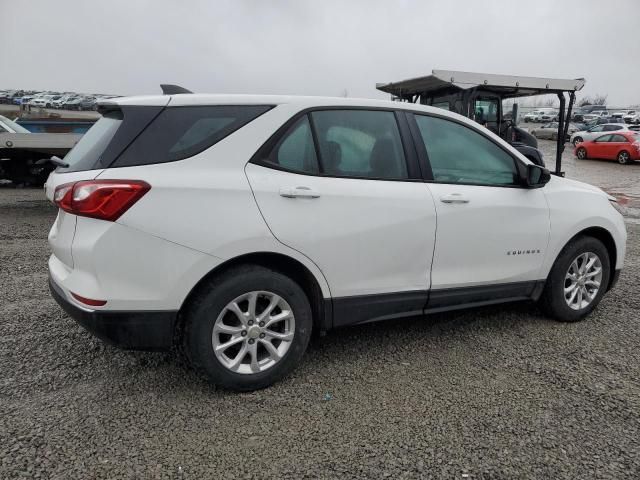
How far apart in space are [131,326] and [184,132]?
1.06 m

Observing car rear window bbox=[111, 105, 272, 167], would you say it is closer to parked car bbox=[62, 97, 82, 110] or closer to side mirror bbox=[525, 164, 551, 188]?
side mirror bbox=[525, 164, 551, 188]

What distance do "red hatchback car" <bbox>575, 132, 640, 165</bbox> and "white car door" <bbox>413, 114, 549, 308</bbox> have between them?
22373 mm

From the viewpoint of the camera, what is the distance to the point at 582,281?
13.6 feet

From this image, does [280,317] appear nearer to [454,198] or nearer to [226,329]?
[226,329]

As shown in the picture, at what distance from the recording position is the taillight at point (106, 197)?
2.54 metres

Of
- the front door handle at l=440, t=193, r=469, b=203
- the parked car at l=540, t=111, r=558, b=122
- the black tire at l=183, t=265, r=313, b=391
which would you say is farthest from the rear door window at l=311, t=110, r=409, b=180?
the parked car at l=540, t=111, r=558, b=122

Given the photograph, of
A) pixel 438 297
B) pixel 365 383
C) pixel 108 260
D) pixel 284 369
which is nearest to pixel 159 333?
pixel 108 260

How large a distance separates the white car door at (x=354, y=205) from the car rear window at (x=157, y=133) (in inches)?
10.6

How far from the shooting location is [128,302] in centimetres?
261

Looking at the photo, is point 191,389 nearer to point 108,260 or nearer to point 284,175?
point 108,260

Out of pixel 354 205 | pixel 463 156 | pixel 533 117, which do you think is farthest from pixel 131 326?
pixel 533 117

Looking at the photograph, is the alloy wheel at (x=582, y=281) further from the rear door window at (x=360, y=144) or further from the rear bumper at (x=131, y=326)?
the rear bumper at (x=131, y=326)

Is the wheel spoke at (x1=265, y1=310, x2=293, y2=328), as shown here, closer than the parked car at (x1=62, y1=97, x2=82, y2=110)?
Yes

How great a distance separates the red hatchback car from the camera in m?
22.6
